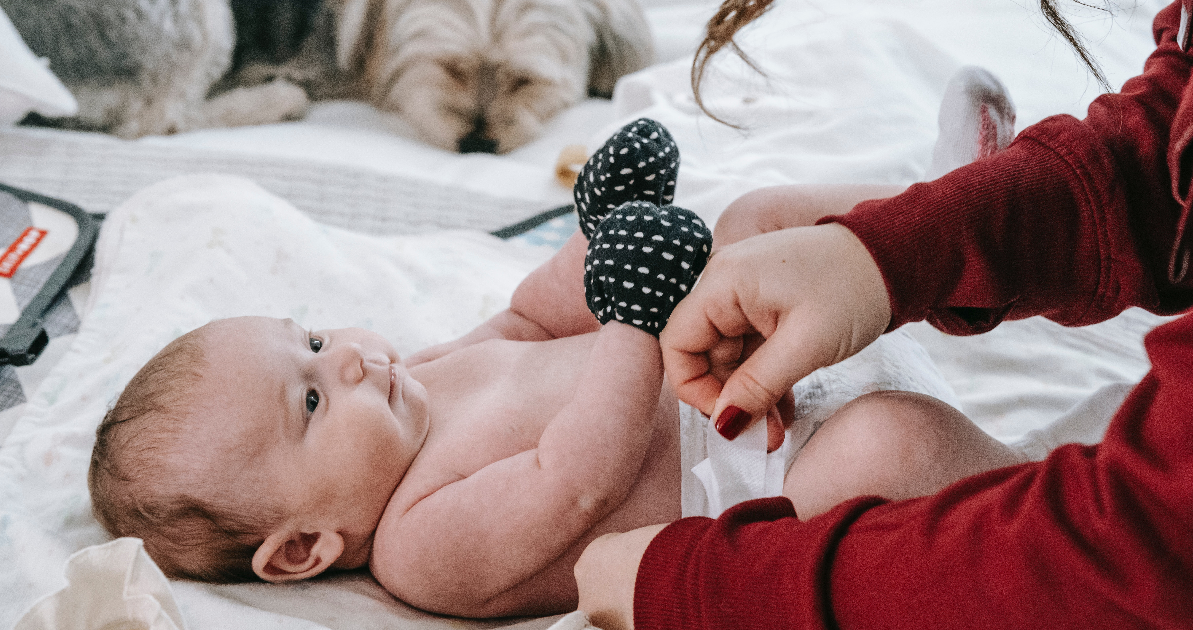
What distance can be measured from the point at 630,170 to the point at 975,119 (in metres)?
0.53

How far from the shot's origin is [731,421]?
2.08 ft

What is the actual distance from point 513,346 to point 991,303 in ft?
1.75

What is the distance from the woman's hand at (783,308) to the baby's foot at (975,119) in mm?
491

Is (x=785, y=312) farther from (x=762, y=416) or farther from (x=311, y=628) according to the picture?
(x=311, y=628)

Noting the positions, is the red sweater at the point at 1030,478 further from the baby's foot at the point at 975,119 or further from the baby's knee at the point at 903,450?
the baby's foot at the point at 975,119

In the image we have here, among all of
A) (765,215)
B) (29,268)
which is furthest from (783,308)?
(29,268)

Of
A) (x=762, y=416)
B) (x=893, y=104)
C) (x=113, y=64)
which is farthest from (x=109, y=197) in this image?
(x=893, y=104)

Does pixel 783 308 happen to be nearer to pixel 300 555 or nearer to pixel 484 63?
pixel 300 555

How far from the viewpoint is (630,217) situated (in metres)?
0.68

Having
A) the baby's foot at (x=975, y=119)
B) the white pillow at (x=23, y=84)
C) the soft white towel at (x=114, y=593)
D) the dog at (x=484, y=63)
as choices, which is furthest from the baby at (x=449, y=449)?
the white pillow at (x=23, y=84)

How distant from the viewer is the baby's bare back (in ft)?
2.30

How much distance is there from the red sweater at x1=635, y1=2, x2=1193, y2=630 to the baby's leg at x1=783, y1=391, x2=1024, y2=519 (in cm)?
7

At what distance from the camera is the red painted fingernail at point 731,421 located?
2.06 ft

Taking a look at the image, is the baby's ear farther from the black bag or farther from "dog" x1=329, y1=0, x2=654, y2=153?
"dog" x1=329, y1=0, x2=654, y2=153
